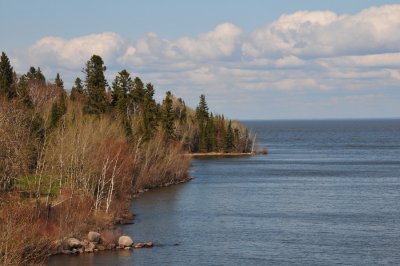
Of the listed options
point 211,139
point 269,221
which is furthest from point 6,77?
point 211,139

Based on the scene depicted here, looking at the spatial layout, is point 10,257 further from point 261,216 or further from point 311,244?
point 261,216

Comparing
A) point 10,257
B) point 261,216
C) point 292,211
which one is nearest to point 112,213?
point 261,216

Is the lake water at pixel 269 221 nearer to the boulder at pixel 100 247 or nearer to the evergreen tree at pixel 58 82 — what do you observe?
the boulder at pixel 100 247

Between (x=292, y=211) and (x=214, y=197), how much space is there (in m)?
16.2

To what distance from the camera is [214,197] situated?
90938 millimetres

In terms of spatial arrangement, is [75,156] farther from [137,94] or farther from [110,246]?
[137,94]

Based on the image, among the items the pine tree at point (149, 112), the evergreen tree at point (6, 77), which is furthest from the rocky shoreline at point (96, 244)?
the evergreen tree at point (6, 77)

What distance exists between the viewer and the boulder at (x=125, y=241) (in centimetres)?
5575

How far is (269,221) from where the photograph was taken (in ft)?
230

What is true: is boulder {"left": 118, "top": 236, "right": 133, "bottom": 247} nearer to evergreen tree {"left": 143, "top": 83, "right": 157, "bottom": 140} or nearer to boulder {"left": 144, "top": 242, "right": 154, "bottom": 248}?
boulder {"left": 144, "top": 242, "right": 154, "bottom": 248}

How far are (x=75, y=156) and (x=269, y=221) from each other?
20.2 metres

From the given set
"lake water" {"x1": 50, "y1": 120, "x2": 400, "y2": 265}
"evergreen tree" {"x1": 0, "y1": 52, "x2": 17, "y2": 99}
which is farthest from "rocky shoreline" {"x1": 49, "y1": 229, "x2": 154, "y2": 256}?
"evergreen tree" {"x1": 0, "y1": 52, "x2": 17, "y2": 99}

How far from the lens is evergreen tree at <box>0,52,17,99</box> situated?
11235 centimetres

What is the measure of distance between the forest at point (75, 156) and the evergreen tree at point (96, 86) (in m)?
0.16
